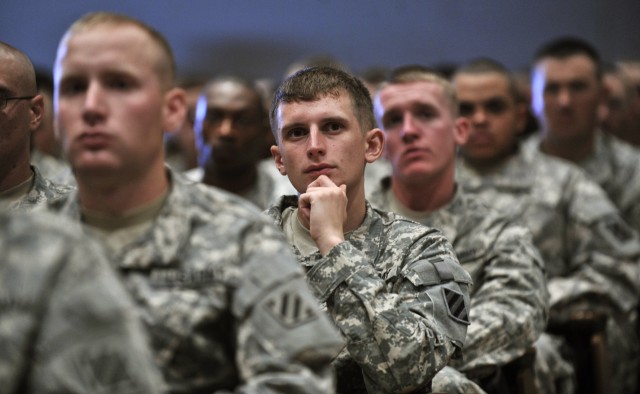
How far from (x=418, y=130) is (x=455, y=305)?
110 centimetres

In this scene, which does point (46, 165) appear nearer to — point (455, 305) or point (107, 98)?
point (455, 305)

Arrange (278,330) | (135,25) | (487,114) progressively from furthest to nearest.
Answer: (487,114) < (135,25) < (278,330)

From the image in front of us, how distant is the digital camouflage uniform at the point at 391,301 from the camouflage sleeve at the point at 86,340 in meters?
0.80

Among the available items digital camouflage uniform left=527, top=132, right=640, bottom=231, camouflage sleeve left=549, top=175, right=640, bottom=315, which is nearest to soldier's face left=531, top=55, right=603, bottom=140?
digital camouflage uniform left=527, top=132, right=640, bottom=231

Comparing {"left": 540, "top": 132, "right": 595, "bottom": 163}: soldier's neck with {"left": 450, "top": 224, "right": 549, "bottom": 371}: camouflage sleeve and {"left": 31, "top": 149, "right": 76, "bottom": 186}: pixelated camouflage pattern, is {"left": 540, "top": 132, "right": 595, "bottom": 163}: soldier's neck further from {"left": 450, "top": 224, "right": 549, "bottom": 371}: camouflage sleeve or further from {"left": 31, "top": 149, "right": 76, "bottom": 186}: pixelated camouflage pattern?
{"left": 31, "top": 149, "right": 76, "bottom": 186}: pixelated camouflage pattern

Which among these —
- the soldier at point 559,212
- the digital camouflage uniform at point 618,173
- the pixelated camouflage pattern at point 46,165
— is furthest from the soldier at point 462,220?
the pixelated camouflage pattern at point 46,165

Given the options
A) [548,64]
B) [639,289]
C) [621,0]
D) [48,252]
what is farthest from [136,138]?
[621,0]

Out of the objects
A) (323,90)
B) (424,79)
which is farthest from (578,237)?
(323,90)

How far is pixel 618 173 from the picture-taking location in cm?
527

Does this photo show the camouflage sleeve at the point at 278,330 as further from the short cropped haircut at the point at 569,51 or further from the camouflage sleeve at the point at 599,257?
the short cropped haircut at the point at 569,51

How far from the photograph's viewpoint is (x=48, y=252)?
1.58 m

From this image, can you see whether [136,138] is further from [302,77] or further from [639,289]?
[639,289]

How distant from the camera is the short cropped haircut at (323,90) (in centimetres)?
266

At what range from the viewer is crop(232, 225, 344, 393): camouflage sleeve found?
1.74 metres
